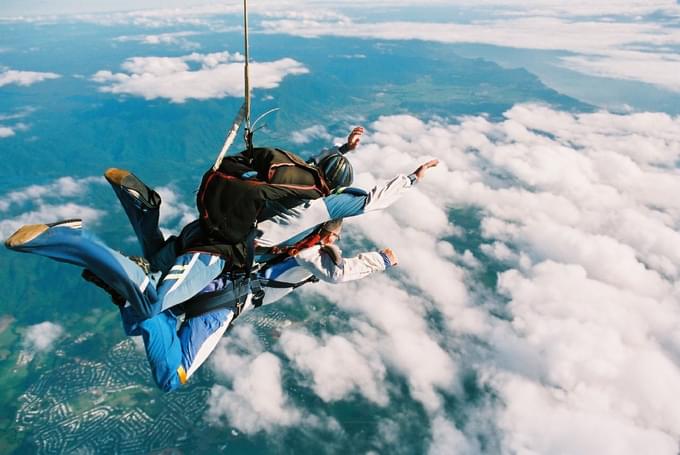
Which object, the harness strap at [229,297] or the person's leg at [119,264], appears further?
the harness strap at [229,297]

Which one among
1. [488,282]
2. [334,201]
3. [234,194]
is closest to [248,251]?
[234,194]

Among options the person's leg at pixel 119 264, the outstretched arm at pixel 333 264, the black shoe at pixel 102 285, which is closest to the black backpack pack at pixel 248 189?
the person's leg at pixel 119 264

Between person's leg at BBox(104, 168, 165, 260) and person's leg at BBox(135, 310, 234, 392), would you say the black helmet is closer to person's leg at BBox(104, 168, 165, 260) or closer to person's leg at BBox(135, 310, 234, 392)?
person's leg at BBox(104, 168, 165, 260)

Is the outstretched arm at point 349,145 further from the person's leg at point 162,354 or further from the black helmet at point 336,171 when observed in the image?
the person's leg at point 162,354

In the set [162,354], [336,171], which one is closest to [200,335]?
[162,354]

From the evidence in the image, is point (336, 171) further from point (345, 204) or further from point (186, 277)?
point (186, 277)

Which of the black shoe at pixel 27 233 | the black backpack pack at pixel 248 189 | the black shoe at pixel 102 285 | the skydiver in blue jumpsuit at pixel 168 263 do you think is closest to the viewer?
the black shoe at pixel 27 233
